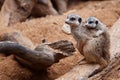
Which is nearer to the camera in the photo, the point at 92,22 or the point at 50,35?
the point at 92,22

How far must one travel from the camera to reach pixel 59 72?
4.05m

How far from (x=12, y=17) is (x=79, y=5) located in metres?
2.15

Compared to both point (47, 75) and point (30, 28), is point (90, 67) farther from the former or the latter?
point (30, 28)

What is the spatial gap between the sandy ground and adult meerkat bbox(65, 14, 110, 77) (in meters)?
0.23

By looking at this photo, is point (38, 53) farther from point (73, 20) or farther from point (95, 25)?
point (95, 25)

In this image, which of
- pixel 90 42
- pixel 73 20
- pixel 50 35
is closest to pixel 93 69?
pixel 90 42

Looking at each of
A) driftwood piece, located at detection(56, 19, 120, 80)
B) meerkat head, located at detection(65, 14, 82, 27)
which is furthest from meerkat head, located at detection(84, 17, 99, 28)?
driftwood piece, located at detection(56, 19, 120, 80)

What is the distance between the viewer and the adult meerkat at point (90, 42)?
3.51 metres

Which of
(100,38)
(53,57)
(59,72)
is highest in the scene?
(100,38)

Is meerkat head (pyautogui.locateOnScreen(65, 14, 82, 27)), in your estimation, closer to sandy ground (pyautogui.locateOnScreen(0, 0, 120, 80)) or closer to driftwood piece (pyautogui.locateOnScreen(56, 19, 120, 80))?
driftwood piece (pyautogui.locateOnScreen(56, 19, 120, 80))

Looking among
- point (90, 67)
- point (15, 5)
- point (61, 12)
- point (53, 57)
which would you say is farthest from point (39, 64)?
point (61, 12)

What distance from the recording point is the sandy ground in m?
3.91

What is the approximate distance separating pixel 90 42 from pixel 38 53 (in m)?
0.55

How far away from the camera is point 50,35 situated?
495 centimetres
